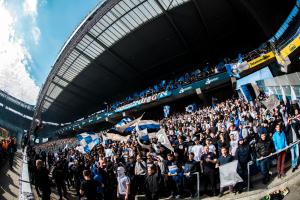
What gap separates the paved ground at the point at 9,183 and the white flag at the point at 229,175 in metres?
6.06

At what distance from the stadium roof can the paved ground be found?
726 inches

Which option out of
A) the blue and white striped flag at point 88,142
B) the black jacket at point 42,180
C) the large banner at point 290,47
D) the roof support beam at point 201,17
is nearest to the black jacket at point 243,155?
the black jacket at point 42,180

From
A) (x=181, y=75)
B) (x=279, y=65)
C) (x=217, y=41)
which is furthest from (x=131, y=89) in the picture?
(x=279, y=65)

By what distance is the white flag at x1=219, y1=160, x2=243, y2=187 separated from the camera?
7730 millimetres

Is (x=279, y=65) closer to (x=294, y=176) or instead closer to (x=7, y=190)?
(x=294, y=176)

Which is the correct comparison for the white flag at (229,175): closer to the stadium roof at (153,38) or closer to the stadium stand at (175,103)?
the stadium stand at (175,103)

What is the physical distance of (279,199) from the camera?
670 centimetres

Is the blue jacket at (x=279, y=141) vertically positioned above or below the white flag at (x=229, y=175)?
above

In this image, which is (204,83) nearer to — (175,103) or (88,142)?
(175,103)

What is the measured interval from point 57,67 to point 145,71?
37.6 feet

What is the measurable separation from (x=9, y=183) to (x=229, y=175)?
773 centimetres

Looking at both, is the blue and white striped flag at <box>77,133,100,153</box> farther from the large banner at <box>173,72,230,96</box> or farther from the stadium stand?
the large banner at <box>173,72,230,96</box>

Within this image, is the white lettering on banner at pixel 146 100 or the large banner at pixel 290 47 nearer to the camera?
the large banner at pixel 290 47

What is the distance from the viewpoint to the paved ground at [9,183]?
878 cm
